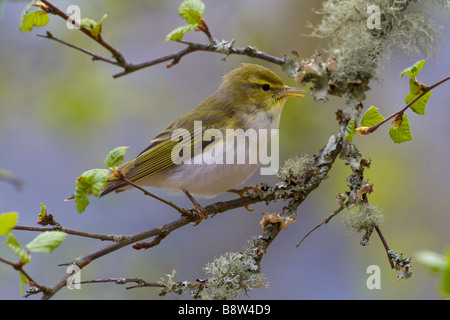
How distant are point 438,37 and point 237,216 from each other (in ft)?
6.62

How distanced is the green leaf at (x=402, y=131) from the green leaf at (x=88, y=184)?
0.98 m

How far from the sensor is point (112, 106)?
12.6ft

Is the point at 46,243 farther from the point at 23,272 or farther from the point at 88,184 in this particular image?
the point at 88,184

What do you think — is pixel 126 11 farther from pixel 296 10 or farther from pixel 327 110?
pixel 327 110

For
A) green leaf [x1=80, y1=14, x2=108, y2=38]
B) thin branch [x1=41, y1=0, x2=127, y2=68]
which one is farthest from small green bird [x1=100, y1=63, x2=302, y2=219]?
green leaf [x1=80, y1=14, x2=108, y2=38]

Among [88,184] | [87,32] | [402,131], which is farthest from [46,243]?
[402,131]

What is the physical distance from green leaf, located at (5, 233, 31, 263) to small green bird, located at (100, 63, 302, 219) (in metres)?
1.10

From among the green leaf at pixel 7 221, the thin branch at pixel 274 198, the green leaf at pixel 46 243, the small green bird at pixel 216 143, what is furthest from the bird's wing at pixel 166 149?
the green leaf at pixel 7 221

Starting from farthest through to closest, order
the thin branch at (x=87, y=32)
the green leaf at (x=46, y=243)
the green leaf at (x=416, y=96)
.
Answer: the thin branch at (x=87, y=32) → the green leaf at (x=416, y=96) → the green leaf at (x=46, y=243)

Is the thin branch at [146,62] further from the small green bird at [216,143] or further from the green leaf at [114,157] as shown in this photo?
the green leaf at [114,157]

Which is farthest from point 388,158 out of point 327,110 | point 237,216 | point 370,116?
point 370,116

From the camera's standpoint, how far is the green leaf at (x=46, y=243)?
1348 mm

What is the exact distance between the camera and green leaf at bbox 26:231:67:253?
53.1 inches

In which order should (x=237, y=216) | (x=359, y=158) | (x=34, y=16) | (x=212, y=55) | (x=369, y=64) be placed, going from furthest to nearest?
(x=212, y=55) < (x=237, y=216) < (x=369, y=64) < (x=359, y=158) < (x=34, y=16)
